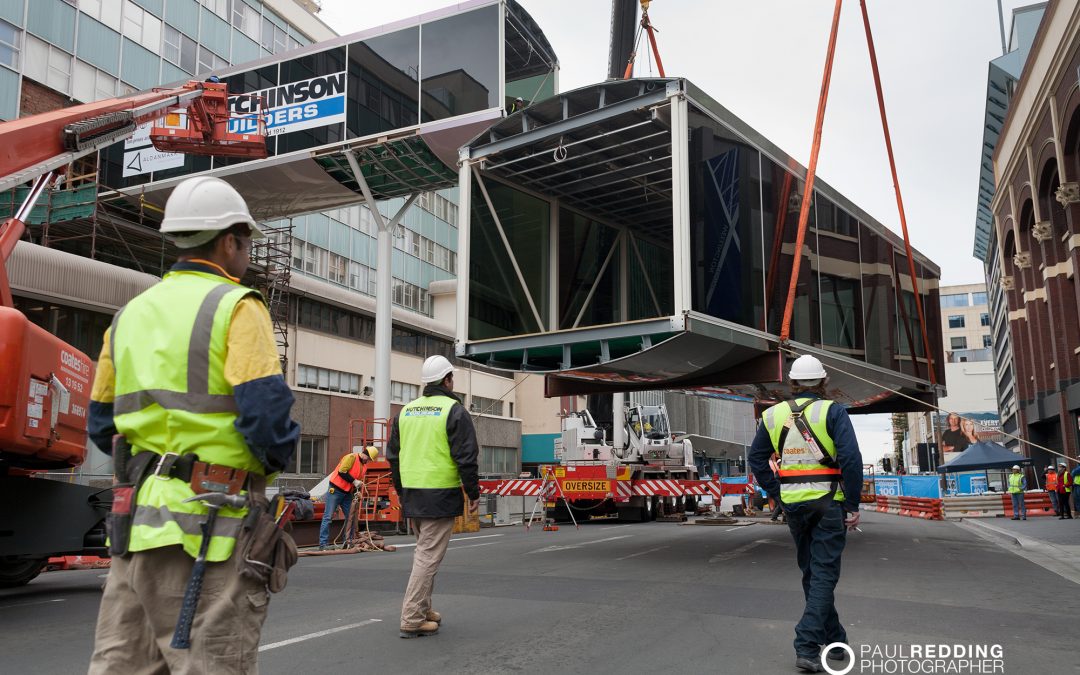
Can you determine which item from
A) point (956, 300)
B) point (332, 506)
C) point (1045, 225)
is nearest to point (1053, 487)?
point (1045, 225)

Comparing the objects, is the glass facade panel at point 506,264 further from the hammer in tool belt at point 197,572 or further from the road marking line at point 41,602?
the hammer in tool belt at point 197,572

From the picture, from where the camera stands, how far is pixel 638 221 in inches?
576

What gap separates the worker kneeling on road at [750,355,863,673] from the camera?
504cm

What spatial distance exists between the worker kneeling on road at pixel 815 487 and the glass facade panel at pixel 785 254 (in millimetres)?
5834

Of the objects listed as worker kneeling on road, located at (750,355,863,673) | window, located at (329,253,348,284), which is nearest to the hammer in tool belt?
worker kneeling on road, located at (750,355,863,673)

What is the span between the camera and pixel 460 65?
22672 millimetres

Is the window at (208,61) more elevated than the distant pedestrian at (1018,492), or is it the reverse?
the window at (208,61)

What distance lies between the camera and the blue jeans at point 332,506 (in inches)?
549

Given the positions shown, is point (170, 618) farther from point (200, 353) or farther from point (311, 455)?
point (311, 455)

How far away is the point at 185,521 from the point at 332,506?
1207cm

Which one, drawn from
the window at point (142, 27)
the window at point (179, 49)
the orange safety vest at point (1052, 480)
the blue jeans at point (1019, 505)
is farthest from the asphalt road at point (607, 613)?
the window at point (179, 49)

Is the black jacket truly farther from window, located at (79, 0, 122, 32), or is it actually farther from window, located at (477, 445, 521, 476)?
window, located at (477, 445, 521, 476)

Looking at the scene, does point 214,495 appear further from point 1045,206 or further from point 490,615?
point 1045,206

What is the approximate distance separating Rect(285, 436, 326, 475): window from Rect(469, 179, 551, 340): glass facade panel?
20445 mm
